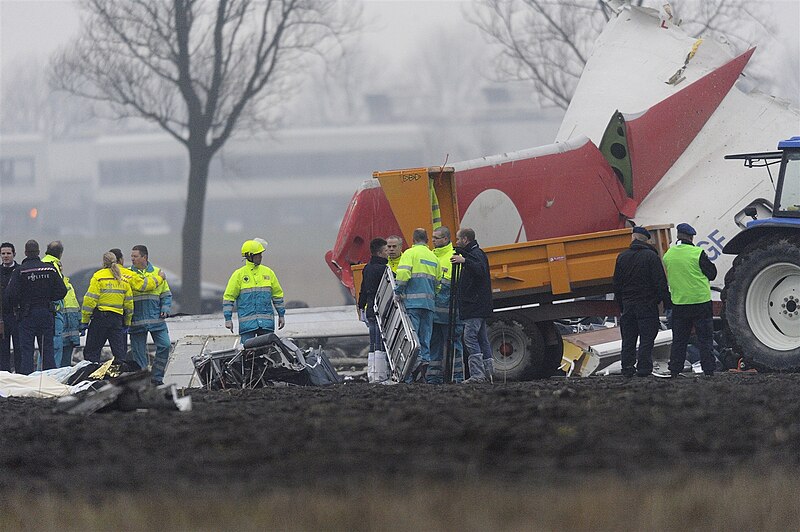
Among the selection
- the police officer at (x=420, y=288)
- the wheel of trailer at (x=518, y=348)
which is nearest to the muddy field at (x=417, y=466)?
the police officer at (x=420, y=288)

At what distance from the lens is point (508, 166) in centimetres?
1616

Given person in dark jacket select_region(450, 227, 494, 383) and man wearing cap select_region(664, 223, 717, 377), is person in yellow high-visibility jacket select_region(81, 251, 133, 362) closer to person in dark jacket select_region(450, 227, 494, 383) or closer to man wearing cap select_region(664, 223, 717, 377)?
person in dark jacket select_region(450, 227, 494, 383)

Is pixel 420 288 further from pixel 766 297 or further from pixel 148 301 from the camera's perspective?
pixel 148 301

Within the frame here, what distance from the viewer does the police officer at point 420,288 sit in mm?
14062

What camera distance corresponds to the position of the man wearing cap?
13609mm

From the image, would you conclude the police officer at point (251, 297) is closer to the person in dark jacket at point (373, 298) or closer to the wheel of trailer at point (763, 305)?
the person in dark jacket at point (373, 298)

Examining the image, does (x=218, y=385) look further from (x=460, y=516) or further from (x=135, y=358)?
(x=460, y=516)

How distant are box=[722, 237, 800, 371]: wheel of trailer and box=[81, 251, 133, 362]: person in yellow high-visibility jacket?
23.8 feet

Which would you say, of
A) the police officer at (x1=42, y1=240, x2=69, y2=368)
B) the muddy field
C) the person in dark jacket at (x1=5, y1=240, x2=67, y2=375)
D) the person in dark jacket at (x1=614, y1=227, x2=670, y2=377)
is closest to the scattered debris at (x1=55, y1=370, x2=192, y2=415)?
the muddy field

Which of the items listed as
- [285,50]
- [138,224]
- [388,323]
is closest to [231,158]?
[138,224]

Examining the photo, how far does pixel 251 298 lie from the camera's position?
14984 mm

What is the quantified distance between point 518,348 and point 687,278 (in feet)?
8.61

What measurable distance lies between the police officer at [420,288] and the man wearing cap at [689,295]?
2523 millimetres

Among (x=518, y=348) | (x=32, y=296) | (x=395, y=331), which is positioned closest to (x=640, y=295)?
(x=518, y=348)
